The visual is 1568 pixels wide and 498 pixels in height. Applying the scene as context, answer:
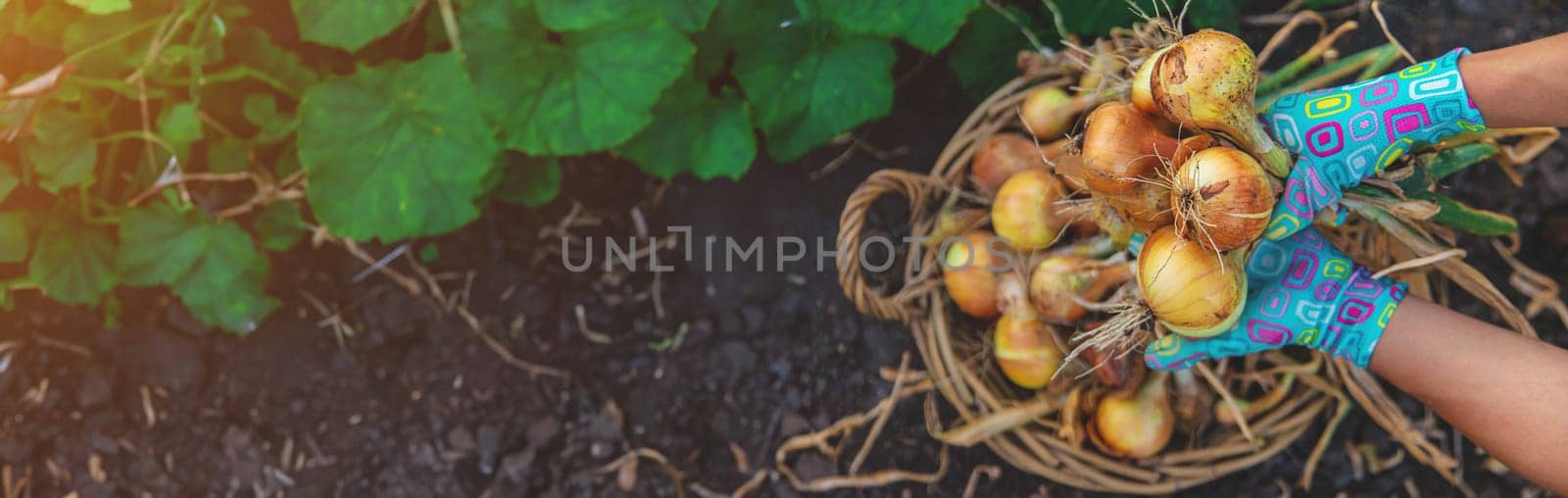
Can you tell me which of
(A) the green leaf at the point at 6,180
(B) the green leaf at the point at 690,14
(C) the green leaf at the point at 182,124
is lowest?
(A) the green leaf at the point at 6,180

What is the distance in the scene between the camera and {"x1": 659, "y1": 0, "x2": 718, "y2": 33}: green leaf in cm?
149

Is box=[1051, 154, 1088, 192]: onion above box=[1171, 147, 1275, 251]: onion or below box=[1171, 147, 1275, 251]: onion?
below

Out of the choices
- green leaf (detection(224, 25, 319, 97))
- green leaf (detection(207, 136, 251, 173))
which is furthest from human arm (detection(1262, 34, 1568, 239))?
green leaf (detection(207, 136, 251, 173))

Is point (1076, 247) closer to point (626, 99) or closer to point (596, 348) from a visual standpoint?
point (626, 99)

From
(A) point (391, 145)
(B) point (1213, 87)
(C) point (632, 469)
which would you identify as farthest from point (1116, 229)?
(A) point (391, 145)

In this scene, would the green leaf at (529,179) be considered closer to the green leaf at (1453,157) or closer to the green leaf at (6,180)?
the green leaf at (6,180)

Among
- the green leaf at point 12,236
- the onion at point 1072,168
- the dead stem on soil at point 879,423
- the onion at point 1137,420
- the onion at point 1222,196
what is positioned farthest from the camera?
the dead stem on soil at point 879,423

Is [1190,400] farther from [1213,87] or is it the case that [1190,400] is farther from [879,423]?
[1213,87]

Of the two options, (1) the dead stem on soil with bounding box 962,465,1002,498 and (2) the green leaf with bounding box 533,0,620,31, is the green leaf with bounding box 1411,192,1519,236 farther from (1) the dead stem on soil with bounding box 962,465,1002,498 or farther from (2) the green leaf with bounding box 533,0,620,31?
(2) the green leaf with bounding box 533,0,620,31

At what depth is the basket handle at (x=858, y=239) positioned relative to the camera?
5.00 feet

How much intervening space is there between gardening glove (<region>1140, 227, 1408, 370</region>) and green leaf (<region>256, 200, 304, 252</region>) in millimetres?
1463

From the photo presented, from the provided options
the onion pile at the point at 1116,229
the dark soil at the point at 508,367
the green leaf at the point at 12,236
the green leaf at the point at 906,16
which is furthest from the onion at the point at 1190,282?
the green leaf at the point at 12,236

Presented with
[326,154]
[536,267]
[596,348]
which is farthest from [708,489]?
[326,154]

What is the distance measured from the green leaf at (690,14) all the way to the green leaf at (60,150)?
966 millimetres
